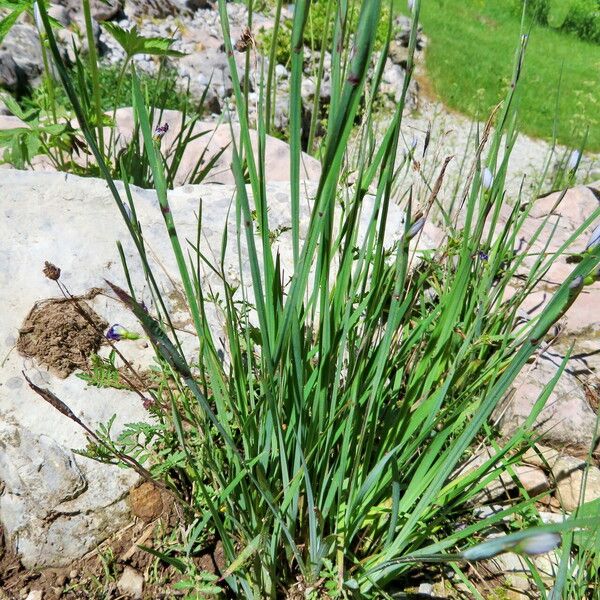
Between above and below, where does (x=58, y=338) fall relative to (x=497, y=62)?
above

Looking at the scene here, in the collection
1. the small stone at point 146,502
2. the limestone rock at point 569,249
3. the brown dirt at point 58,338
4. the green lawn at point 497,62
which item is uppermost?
the brown dirt at point 58,338

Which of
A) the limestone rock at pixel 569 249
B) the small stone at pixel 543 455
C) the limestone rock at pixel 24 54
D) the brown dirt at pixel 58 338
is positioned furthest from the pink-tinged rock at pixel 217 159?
the limestone rock at pixel 24 54

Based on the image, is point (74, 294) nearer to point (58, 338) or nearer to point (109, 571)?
point (58, 338)

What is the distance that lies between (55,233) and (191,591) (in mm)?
990

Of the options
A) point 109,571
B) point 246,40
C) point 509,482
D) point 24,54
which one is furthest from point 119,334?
point 24,54

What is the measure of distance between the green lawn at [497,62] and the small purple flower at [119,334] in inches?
196

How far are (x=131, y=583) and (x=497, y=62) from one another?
7.89 meters

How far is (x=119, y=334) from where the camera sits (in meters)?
1.36

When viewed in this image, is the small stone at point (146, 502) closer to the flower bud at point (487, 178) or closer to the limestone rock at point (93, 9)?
the flower bud at point (487, 178)

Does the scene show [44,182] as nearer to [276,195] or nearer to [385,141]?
[276,195]

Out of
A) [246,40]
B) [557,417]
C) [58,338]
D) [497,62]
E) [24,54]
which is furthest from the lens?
[497,62]

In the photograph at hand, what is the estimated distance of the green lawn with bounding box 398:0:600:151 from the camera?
6.56 m

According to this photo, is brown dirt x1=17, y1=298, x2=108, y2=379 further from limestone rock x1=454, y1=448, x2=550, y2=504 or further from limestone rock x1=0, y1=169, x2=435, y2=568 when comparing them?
limestone rock x1=454, y1=448, x2=550, y2=504

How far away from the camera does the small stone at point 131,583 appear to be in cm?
114
